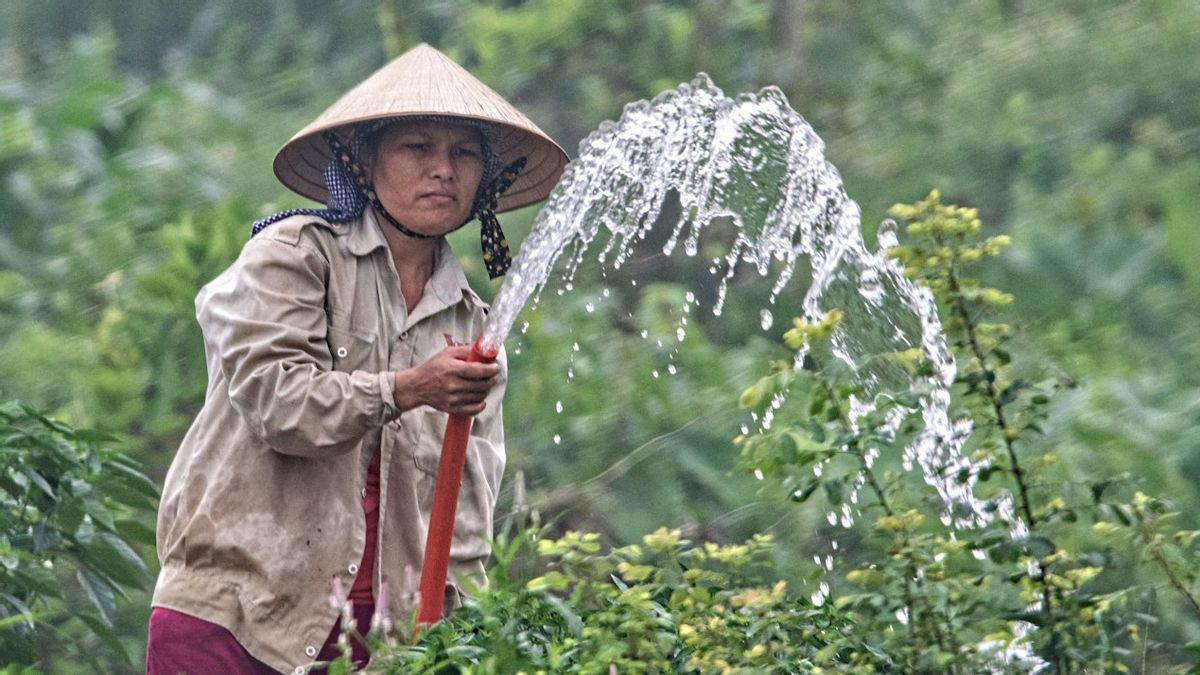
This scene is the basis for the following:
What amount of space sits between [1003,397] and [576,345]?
3163mm

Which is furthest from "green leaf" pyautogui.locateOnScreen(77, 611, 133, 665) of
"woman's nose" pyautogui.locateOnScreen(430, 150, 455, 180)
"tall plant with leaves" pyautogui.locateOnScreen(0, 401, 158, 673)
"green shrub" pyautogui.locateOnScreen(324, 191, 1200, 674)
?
"green shrub" pyautogui.locateOnScreen(324, 191, 1200, 674)

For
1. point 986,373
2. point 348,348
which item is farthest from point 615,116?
point 986,373

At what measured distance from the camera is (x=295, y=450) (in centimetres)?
291

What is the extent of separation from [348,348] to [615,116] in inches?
148

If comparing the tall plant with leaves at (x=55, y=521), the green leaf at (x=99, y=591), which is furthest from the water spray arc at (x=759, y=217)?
the green leaf at (x=99, y=591)

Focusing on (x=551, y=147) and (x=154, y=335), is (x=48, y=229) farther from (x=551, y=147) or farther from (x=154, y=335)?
(x=551, y=147)

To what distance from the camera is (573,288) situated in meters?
5.88

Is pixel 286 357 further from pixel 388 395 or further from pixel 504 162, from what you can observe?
pixel 504 162

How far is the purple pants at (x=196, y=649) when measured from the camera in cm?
298

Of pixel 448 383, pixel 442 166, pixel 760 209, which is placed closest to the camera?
pixel 448 383

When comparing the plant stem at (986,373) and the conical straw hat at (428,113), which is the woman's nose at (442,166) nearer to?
the conical straw hat at (428,113)

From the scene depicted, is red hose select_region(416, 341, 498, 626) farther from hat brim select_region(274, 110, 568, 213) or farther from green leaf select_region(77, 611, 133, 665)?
green leaf select_region(77, 611, 133, 665)

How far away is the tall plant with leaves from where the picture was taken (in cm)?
338

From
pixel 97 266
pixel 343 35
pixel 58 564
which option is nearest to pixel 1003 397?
pixel 58 564
